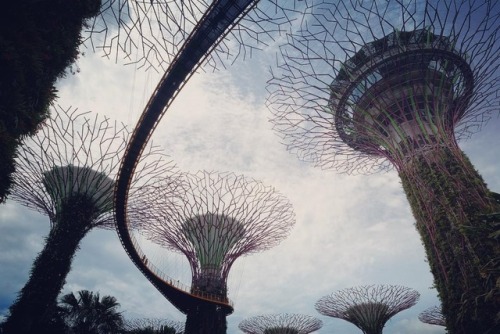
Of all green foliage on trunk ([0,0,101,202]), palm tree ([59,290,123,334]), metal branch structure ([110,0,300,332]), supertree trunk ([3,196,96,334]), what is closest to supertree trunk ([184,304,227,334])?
metal branch structure ([110,0,300,332])

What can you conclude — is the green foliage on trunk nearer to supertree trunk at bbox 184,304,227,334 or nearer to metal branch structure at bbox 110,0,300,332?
metal branch structure at bbox 110,0,300,332

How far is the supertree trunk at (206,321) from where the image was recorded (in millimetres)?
18109

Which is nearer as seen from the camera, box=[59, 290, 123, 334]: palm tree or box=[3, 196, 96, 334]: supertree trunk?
box=[3, 196, 96, 334]: supertree trunk

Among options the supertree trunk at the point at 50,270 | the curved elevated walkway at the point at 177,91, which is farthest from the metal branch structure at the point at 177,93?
the supertree trunk at the point at 50,270

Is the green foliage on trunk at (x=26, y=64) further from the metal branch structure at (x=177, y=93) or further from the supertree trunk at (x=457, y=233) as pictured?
the supertree trunk at (x=457, y=233)

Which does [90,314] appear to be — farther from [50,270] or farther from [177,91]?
[177,91]

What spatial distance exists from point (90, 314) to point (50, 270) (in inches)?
207

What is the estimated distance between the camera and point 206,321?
1820 cm

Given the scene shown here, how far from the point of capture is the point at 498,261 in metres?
6.75

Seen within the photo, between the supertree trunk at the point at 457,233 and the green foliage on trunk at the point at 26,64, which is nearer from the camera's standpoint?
the green foliage on trunk at the point at 26,64

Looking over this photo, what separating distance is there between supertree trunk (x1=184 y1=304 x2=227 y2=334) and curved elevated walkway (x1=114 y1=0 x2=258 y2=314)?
42cm

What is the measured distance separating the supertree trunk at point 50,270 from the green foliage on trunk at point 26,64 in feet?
39.6

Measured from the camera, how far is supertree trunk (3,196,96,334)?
499 inches

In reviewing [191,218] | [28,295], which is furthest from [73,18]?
[191,218]
